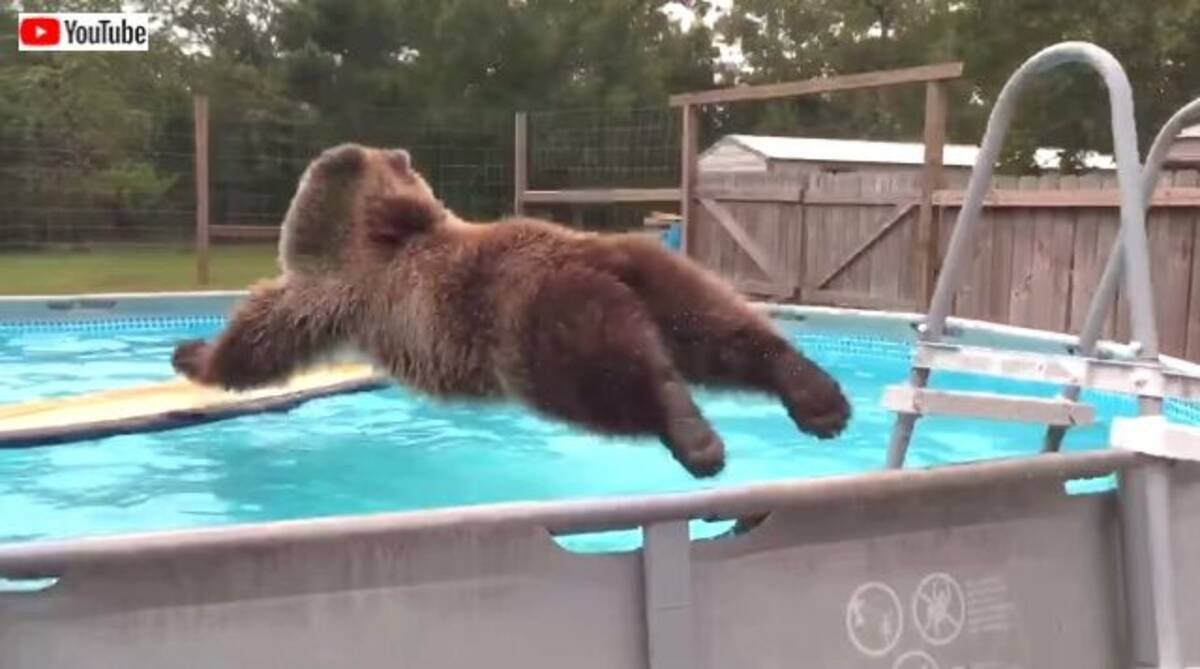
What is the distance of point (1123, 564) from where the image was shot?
7.63 ft

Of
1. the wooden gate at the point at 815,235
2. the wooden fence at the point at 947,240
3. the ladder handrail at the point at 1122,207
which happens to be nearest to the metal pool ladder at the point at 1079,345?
the ladder handrail at the point at 1122,207

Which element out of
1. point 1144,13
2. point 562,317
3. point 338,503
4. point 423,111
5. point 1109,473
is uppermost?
point 1144,13

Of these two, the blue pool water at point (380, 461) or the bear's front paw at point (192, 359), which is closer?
the bear's front paw at point (192, 359)

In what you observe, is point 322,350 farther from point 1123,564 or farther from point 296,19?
point 296,19

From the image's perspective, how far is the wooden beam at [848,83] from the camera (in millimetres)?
9477

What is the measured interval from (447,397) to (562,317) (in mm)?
643

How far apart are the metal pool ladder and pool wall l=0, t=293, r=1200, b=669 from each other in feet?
0.70

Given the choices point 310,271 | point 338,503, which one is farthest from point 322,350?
point 338,503

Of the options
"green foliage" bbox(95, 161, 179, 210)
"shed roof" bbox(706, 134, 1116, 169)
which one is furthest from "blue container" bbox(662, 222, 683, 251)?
"green foliage" bbox(95, 161, 179, 210)

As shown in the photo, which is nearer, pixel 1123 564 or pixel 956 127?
pixel 1123 564

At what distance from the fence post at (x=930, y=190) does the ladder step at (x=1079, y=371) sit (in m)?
7.04

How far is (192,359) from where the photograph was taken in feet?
13.0

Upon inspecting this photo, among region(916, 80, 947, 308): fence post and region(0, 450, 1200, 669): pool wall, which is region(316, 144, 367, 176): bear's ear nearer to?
region(0, 450, 1200, 669): pool wall

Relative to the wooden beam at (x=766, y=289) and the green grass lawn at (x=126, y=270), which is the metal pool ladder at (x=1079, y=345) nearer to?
the wooden beam at (x=766, y=289)
